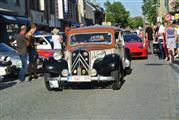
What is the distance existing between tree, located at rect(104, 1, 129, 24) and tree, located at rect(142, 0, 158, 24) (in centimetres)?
1269

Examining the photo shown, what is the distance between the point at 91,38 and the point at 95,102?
4.00 m

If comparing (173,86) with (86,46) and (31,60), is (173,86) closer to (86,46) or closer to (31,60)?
(86,46)

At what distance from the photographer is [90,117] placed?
9.23 m

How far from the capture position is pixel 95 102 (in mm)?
11031

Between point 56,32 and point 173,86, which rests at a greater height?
point 56,32

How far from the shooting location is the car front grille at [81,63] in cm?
1310

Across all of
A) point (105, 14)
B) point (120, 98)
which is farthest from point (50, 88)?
point (105, 14)

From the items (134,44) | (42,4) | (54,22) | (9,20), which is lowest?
(134,44)

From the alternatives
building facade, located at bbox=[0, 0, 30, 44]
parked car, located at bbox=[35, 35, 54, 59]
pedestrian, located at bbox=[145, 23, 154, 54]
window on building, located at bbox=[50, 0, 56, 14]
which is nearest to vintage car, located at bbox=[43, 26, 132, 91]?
parked car, located at bbox=[35, 35, 54, 59]

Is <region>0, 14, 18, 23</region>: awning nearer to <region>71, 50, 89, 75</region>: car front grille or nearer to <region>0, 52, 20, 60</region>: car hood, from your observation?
<region>0, 52, 20, 60</region>: car hood

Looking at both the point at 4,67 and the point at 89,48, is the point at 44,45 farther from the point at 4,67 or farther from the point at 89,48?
the point at 89,48

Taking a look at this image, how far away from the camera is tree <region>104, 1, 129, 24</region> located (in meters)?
113

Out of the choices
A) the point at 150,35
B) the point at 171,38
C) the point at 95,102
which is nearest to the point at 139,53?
the point at 171,38

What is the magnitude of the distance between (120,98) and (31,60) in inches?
229
